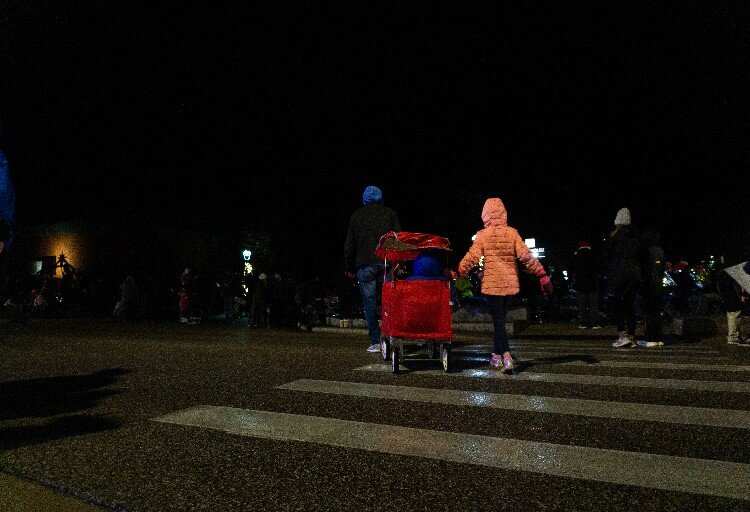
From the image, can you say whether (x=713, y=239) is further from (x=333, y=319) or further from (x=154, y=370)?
(x=154, y=370)

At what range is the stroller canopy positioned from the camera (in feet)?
20.6

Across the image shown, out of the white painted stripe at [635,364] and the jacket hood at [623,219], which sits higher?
the jacket hood at [623,219]

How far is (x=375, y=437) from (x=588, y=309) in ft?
34.2

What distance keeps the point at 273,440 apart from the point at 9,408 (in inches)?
102

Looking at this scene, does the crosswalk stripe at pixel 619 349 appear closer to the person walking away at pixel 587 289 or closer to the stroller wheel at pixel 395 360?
the stroller wheel at pixel 395 360

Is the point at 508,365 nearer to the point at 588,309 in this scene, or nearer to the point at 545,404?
the point at 545,404

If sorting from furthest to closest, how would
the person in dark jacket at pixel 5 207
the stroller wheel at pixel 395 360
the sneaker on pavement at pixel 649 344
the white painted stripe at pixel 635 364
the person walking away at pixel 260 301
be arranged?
1. the person walking away at pixel 260 301
2. the sneaker on pavement at pixel 649 344
3. the white painted stripe at pixel 635 364
4. the stroller wheel at pixel 395 360
5. the person in dark jacket at pixel 5 207

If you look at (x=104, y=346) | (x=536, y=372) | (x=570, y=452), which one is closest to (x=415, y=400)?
(x=570, y=452)

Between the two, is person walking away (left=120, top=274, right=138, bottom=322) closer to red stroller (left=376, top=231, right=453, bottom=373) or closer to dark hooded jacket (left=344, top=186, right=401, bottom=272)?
dark hooded jacket (left=344, top=186, right=401, bottom=272)

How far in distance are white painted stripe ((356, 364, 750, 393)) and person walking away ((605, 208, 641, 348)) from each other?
336 cm

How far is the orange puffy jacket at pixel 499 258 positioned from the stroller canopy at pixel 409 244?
0.33m

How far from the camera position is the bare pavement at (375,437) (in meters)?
2.50

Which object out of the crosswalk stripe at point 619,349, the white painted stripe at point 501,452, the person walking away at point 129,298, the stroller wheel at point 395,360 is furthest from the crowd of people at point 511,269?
the person walking away at point 129,298

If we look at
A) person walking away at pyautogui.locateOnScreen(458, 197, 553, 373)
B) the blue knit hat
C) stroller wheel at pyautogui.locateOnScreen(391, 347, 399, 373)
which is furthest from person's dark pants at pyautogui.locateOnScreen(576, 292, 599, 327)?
stroller wheel at pyautogui.locateOnScreen(391, 347, 399, 373)
